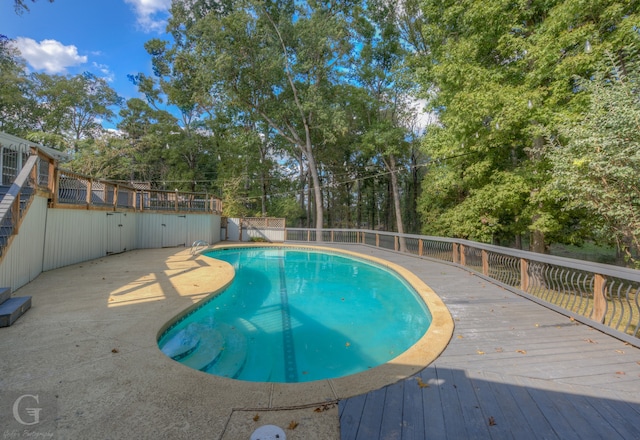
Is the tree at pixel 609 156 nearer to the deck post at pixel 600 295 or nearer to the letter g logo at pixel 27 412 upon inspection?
the deck post at pixel 600 295

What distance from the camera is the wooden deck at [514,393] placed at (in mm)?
1678

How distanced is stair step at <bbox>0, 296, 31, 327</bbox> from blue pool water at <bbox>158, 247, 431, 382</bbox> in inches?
65.0

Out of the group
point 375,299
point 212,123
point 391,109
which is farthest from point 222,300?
point 212,123

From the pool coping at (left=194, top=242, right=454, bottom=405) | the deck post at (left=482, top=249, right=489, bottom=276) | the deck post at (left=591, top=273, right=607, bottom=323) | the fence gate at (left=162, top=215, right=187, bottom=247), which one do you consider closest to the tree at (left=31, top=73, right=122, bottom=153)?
the fence gate at (left=162, top=215, right=187, bottom=247)

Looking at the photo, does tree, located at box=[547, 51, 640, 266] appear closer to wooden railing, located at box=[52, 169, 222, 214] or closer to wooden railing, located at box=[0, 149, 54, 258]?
wooden railing, located at box=[0, 149, 54, 258]

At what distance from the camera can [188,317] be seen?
13.5 feet

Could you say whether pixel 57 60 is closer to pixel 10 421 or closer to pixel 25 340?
pixel 25 340

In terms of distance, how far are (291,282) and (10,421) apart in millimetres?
6261

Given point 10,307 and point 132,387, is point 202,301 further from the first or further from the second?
point 132,387

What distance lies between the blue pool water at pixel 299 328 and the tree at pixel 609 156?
3.62 metres

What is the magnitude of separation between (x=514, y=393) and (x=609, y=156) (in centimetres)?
465

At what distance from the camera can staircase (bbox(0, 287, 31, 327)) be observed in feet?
10.0

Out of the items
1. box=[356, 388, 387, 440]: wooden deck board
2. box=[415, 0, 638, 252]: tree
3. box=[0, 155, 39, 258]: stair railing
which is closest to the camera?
box=[356, 388, 387, 440]: wooden deck board

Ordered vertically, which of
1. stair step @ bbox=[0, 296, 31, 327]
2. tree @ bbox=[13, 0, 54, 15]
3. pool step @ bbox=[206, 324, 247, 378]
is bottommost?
pool step @ bbox=[206, 324, 247, 378]
